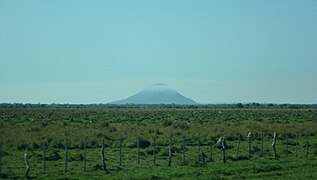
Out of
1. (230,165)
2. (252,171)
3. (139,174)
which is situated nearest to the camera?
(139,174)

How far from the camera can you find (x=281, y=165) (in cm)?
2828

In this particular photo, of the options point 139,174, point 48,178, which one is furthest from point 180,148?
point 48,178

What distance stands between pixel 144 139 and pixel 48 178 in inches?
694

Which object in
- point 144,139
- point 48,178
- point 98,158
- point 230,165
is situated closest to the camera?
point 48,178

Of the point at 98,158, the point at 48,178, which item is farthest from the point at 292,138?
the point at 48,178

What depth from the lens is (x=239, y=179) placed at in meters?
23.7

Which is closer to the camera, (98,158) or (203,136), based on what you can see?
(98,158)

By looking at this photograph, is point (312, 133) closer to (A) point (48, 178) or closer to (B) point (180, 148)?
(B) point (180, 148)

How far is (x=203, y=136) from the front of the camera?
145ft

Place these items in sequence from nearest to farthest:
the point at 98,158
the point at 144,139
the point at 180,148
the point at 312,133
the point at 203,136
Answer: the point at 98,158
the point at 180,148
the point at 144,139
the point at 203,136
the point at 312,133

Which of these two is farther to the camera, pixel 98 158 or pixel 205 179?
pixel 98 158

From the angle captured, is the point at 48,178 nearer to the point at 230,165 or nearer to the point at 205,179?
the point at 205,179

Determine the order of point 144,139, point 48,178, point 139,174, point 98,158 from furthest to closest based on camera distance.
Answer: point 144,139 → point 98,158 → point 139,174 → point 48,178

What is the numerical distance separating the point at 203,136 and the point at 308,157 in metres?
13.0
